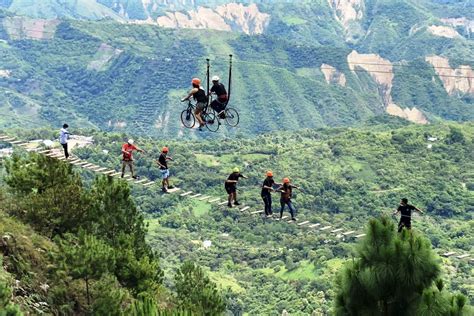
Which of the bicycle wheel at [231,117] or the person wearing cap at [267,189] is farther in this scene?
the bicycle wheel at [231,117]

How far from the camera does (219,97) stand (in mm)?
35875

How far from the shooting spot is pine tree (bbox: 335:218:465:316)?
17375mm

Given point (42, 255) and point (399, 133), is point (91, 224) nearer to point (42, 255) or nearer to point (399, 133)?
point (42, 255)

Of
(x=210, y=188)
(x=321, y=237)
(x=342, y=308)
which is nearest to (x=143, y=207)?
(x=210, y=188)

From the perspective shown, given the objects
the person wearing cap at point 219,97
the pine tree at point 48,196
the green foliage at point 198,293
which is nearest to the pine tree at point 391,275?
the person wearing cap at point 219,97

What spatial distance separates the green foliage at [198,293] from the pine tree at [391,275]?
23526 mm

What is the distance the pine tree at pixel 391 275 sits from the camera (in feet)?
Answer: 57.0

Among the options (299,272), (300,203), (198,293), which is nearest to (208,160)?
(300,203)

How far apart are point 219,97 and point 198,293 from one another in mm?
15155

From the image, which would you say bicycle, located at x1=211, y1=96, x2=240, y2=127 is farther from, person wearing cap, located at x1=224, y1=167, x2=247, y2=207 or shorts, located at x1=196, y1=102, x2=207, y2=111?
person wearing cap, located at x1=224, y1=167, x2=247, y2=207

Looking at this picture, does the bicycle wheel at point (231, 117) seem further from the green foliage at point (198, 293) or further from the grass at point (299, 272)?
the grass at point (299, 272)

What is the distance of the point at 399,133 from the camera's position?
6412 inches

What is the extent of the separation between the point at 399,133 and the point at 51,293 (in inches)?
5457

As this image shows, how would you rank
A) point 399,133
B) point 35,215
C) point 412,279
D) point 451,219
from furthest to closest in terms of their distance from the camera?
point 399,133 < point 451,219 < point 35,215 < point 412,279
